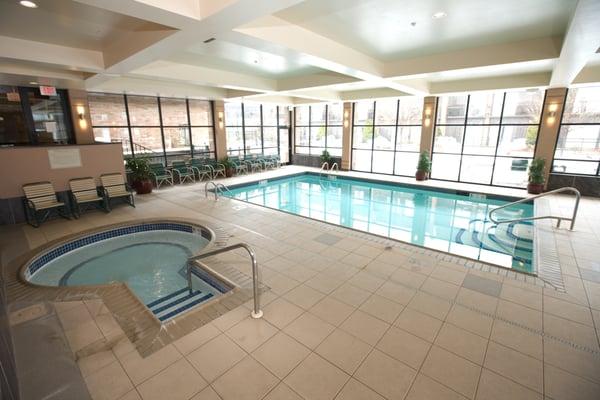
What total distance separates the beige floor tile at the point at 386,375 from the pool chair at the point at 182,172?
338 inches

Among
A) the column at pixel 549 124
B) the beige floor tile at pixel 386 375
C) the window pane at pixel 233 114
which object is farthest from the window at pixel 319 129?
the beige floor tile at pixel 386 375

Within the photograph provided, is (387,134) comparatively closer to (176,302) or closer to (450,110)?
(450,110)

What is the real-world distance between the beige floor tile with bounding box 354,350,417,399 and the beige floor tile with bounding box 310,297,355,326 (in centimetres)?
50

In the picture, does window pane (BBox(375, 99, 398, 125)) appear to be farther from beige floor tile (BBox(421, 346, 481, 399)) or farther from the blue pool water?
beige floor tile (BBox(421, 346, 481, 399))

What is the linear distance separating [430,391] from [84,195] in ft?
23.0

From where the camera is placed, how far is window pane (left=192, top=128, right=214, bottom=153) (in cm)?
1010

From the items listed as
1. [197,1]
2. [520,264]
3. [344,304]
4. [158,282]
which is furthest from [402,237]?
[197,1]

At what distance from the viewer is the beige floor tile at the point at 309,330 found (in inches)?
97.4

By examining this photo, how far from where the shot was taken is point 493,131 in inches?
336

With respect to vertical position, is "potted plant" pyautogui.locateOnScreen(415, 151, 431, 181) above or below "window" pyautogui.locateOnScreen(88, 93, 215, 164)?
below

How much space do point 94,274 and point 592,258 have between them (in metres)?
7.06

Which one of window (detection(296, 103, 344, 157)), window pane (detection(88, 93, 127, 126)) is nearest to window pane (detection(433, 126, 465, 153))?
window (detection(296, 103, 344, 157))

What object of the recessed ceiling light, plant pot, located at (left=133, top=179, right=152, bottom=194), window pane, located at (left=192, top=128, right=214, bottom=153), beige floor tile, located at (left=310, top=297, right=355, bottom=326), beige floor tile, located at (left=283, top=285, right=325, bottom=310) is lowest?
beige floor tile, located at (left=310, top=297, right=355, bottom=326)

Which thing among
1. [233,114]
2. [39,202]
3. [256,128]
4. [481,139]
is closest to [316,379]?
[39,202]
